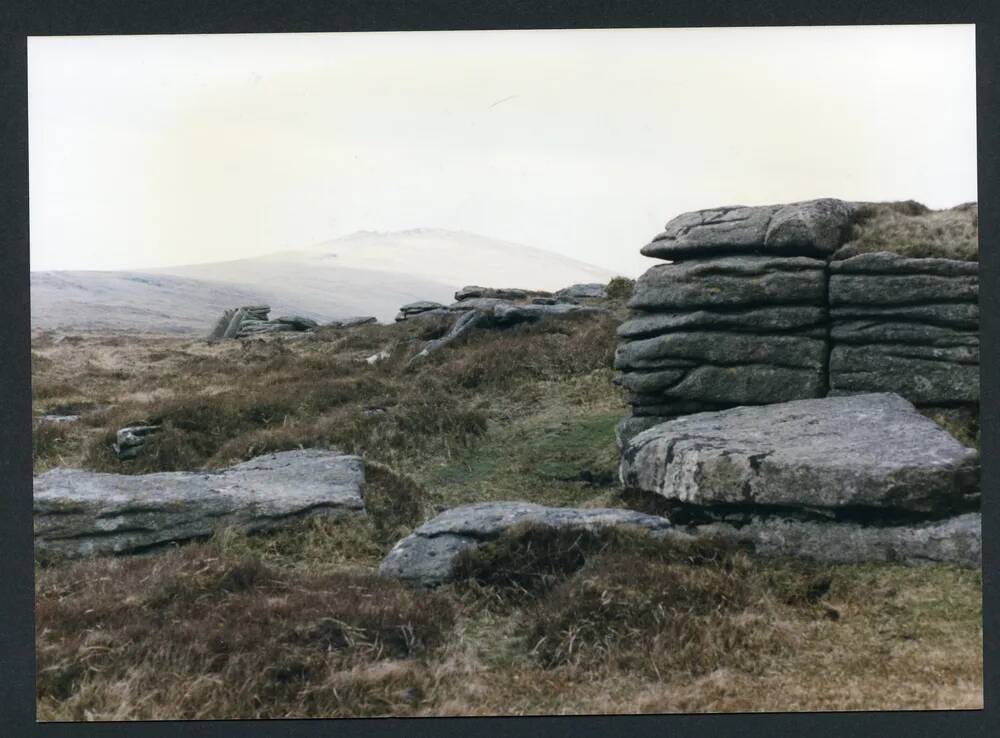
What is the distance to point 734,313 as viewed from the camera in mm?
14484

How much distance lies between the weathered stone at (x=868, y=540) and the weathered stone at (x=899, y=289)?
160 inches

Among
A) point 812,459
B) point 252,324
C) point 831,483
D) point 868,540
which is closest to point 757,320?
point 812,459

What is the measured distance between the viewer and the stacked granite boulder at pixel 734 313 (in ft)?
46.3

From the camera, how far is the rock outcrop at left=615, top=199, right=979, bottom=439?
524 inches

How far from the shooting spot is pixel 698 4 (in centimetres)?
1152

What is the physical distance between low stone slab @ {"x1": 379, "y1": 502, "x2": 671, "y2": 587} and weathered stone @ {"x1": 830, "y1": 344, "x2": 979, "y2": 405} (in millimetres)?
4503

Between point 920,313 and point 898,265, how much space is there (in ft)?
2.88

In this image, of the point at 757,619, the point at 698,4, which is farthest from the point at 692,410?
the point at 698,4

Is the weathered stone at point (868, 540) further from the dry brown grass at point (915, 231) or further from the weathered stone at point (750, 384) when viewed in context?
the dry brown grass at point (915, 231)

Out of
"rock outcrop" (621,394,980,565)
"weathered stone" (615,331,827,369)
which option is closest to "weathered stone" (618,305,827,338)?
"weathered stone" (615,331,827,369)

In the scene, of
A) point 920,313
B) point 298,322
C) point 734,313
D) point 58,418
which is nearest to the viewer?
point 920,313

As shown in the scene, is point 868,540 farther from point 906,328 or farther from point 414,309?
point 414,309

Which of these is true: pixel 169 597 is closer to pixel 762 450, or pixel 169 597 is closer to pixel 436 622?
pixel 436 622

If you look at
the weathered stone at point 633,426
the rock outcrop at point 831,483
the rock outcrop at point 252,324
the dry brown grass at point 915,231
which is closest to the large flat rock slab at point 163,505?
the weathered stone at point 633,426
